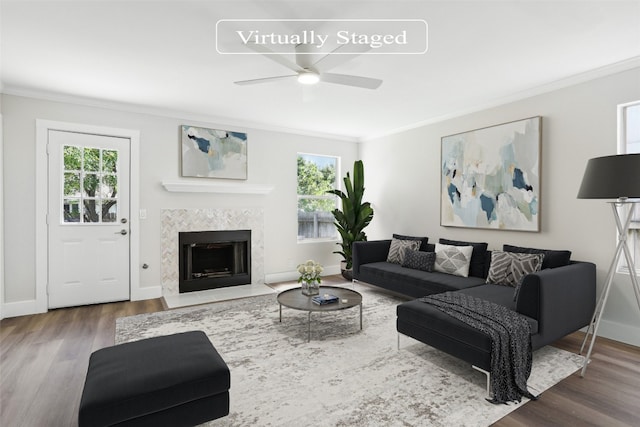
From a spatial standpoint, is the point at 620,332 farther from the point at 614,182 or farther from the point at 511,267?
the point at 614,182

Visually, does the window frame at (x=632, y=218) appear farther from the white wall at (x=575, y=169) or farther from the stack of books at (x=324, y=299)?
the stack of books at (x=324, y=299)

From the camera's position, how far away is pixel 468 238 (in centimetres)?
452

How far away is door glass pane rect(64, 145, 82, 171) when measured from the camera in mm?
4105

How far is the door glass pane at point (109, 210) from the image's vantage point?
4.31 meters

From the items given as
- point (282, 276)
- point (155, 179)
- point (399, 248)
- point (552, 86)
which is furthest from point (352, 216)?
point (552, 86)

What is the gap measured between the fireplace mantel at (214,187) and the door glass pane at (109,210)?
0.65m

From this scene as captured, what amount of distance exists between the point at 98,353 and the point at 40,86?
3.35 m

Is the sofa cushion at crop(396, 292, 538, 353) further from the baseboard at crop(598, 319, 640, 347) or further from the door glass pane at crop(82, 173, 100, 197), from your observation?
the door glass pane at crop(82, 173, 100, 197)

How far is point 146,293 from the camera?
14.8ft

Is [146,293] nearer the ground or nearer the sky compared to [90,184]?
nearer the ground

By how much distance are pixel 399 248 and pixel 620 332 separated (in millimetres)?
2451

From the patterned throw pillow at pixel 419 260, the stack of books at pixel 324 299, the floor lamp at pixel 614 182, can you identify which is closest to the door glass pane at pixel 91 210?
the stack of books at pixel 324 299

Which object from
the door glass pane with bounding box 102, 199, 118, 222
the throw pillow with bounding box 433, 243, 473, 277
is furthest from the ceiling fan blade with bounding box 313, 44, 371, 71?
the door glass pane with bounding box 102, 199, 118, 222

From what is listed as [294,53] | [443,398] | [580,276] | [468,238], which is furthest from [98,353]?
[468,238]
